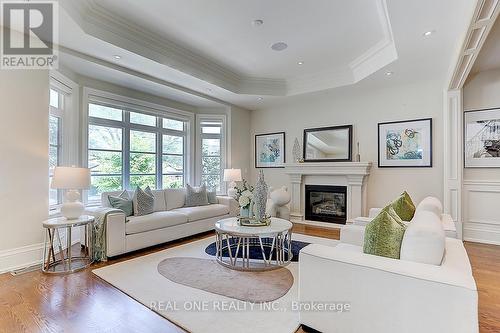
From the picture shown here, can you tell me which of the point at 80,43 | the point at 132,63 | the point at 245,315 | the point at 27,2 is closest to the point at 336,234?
the point at 245,315

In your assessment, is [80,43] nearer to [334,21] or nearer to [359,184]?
[334,21]

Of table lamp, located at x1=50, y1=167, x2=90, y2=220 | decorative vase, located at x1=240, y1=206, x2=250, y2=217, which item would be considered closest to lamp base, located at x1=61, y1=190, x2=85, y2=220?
table lamp, located at x1=50, y1=167, x2=90, y2=220

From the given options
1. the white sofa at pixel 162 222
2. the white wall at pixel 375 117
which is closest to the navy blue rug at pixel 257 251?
the white sofa at pixel 162 222

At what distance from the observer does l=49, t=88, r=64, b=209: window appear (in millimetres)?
3883

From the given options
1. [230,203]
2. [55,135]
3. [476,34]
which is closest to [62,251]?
[55,135]

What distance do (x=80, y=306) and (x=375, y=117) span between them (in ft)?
17.3

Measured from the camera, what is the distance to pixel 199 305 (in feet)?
7.50

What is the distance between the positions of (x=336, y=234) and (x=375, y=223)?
121 inches

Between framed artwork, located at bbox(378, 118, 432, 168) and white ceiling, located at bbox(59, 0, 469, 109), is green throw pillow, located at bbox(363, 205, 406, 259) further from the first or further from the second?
framed artwork, located at bbox(378, 118, 432, 168)

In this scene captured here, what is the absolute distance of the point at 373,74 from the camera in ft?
14.0

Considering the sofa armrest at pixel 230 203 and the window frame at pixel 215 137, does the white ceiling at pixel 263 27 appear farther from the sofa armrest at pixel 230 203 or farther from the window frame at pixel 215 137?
the sofa armrest at pixel 230 203

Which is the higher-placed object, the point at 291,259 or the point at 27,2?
the point at 27,2

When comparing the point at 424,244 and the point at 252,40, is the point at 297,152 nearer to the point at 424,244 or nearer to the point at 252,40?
the point at 252,40

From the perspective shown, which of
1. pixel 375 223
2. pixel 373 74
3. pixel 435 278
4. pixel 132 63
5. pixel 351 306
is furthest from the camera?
pixel 373 74
